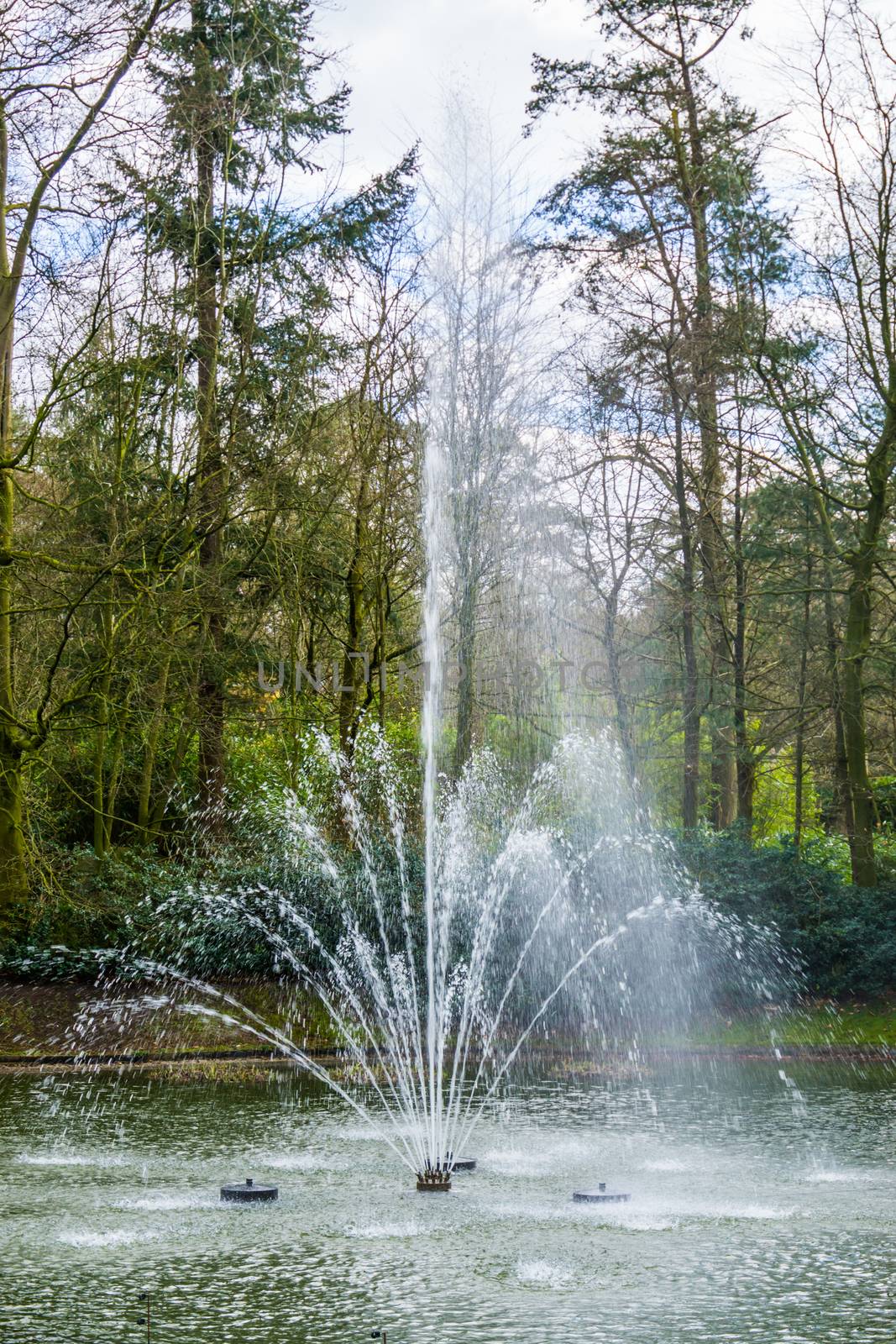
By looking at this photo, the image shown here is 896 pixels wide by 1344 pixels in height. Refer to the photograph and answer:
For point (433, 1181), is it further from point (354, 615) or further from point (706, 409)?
point (706, 409)

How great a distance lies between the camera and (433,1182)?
7.83 m

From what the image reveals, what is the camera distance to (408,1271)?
6.20 m

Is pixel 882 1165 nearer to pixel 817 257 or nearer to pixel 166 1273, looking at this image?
pixel 166 1273

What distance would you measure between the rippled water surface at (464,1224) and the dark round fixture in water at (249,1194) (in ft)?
0.34

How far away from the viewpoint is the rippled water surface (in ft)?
18.4

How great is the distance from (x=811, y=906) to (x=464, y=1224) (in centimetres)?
910

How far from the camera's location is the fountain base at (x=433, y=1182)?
307 inches

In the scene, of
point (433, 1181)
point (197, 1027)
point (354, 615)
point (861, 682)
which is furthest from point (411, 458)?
point (433, 1181)

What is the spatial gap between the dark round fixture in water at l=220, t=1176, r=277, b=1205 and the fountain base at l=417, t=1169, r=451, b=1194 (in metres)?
0.85

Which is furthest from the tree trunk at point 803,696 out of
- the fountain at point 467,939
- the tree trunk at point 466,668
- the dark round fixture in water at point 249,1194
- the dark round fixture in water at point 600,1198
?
the dark round fixture in water at point 249,1194

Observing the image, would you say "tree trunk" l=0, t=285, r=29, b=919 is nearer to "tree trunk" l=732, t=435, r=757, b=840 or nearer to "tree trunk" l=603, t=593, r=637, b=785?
"tree trunk" l=732, t=435, r=757, b=840

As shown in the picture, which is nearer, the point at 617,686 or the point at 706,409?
the point at 706,409

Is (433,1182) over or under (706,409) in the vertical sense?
under

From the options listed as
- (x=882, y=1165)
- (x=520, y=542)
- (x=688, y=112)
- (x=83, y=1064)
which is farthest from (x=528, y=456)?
(x=882, y=1165)
